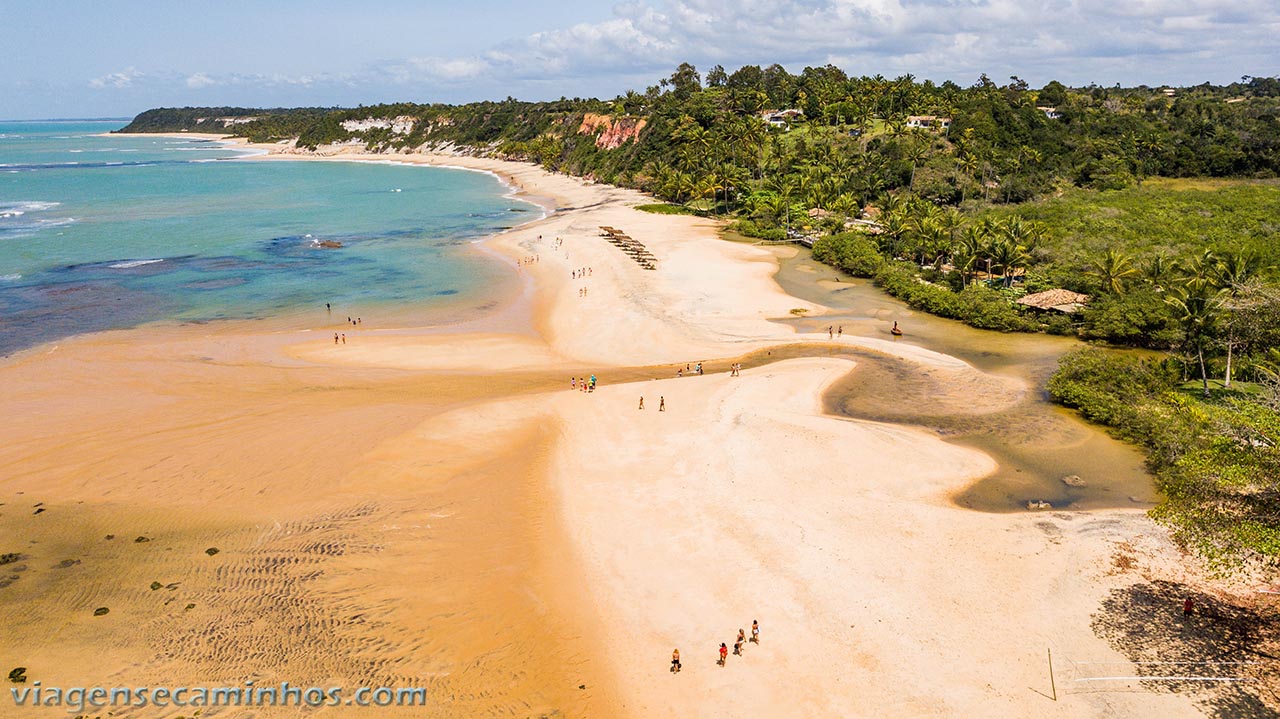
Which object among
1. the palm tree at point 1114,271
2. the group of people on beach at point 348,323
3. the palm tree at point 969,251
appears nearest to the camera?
the group of people on beach at point 348,323

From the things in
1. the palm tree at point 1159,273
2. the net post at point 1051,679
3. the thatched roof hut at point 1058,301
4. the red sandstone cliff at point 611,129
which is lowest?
the net post at point 1051,679

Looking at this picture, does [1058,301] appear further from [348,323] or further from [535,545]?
[348,323]

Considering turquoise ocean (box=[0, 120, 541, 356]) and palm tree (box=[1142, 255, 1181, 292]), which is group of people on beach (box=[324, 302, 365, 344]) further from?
palm tree (box=[1142, 255, 1181, 292])

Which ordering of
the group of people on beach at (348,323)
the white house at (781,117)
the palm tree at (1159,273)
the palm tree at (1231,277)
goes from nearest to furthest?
the palm tree at (1231,277) → the group of people on beach at (348,323) → the palm tree at (1159,273) → the white house at (781,117)

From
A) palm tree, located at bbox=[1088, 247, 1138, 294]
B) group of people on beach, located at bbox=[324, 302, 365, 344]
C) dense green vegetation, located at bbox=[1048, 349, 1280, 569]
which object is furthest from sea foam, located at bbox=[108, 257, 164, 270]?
palm tree, located at bbox=[1088, 247, 1138, 294]

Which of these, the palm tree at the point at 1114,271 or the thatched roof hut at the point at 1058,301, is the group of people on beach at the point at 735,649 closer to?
the thatched roof hut at the point at 1058,301

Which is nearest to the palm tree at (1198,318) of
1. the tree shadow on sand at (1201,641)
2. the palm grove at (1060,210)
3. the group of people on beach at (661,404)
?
the palm grove at (1060,210)

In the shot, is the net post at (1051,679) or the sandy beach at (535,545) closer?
the net post at (1051,679)
